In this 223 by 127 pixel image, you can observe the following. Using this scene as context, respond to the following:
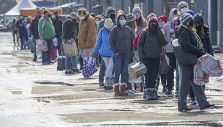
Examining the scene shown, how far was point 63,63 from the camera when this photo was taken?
91.5ft

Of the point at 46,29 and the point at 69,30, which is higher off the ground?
the point at 69,30

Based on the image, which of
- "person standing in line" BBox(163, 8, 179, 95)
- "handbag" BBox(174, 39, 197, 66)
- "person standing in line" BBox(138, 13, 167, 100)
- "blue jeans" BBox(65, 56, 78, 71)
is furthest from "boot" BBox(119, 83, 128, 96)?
"blue jeans" BBox(65, 56, 78, 71)

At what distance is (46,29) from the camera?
30656mm

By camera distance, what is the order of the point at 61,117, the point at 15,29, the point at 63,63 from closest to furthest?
1. the point at 61,117
2. the point at 63,63
3. the point at 15,29

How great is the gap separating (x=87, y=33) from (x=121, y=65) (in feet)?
19.4

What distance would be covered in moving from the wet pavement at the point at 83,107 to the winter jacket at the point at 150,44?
960mm

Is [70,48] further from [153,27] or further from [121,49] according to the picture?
[153,27]

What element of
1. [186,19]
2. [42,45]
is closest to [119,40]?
[186,19]

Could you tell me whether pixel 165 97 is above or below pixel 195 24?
below

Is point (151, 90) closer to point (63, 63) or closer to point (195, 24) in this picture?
point (195, 24)

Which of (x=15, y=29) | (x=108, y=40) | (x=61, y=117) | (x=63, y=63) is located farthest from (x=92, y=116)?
(x=15, y=29)

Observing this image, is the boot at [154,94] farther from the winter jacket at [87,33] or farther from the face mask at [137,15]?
the winter jacket at [87,33]

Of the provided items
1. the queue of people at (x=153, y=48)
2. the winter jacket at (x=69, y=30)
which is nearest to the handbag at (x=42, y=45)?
the winter jacket at (x=69, y=30)

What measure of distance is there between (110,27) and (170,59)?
2243 millimetres
